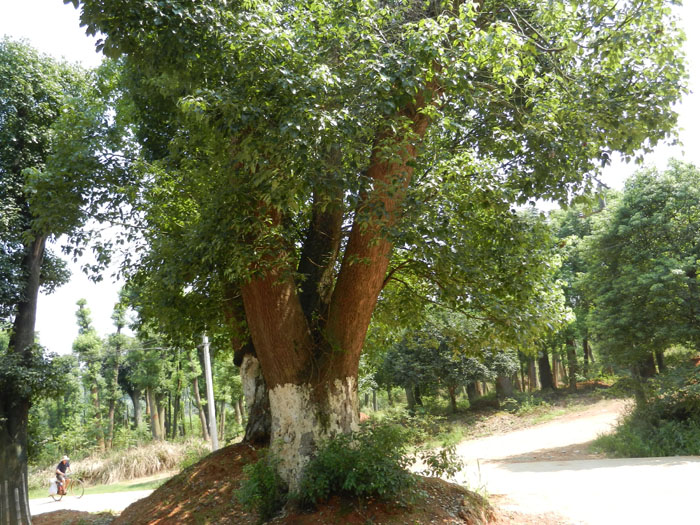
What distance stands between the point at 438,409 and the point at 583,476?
15.6 meters

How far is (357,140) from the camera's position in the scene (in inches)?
231

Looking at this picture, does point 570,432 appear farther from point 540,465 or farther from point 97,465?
point 97,465

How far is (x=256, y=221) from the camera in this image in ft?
19.5

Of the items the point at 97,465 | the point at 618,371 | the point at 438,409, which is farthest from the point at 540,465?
the point at 97,465

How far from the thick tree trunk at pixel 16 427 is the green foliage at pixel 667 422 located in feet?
45.7

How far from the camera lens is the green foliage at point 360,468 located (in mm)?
5461

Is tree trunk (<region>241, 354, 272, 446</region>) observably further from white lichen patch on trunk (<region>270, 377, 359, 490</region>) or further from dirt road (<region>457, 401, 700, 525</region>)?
dirt road (<region>457, 401, 700, 525</region>)

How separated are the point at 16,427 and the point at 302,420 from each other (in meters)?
8.43

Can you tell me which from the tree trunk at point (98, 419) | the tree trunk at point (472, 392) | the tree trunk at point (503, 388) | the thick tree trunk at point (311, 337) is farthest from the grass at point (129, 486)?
the tree trunk at point (503, 388)

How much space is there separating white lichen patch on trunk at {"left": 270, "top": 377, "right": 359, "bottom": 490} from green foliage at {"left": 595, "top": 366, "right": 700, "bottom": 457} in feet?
28.0

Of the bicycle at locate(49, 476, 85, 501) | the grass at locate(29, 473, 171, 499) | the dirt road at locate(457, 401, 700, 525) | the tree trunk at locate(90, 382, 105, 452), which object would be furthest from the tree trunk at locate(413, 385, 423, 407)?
the tree trunk at locate(90, 382, 105, 452)

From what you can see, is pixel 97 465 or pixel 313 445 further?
pixel 97 465

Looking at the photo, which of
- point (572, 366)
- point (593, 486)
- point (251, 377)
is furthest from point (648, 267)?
point (572, 366)

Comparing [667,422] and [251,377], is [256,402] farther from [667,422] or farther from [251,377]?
[667,422]
